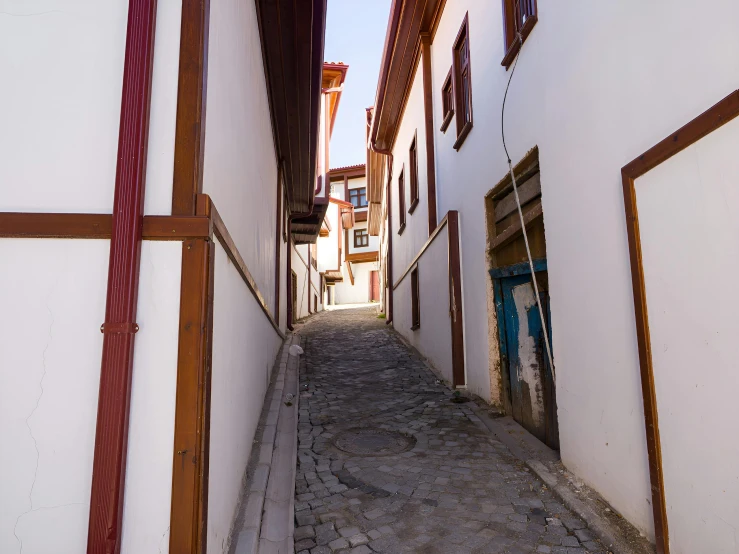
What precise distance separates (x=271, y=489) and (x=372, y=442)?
1.41 m

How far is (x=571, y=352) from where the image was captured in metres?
3.60

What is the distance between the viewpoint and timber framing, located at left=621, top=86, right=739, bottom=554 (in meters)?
2.37

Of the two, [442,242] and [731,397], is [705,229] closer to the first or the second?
[731,397]

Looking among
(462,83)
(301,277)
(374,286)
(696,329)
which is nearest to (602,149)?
(696,329)

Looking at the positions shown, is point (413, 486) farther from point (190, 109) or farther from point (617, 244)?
point (190, 109)

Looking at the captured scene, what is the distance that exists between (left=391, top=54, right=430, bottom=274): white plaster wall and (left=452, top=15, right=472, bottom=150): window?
77.0 inches

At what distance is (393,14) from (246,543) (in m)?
A: 8.39

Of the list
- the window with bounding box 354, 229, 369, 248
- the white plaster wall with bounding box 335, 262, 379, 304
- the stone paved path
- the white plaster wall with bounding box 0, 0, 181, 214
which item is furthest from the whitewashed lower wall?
the white plaster wall with bounding box 335, 262, 379, 304

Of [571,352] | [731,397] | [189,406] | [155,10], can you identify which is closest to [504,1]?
[571,352]

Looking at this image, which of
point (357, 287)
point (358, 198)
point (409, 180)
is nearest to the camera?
point (409, 180)

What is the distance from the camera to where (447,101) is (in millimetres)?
7992

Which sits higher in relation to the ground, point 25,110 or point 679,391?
point 25,110

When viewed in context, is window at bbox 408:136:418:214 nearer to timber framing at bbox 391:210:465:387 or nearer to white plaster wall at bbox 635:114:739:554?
timber framing at bbox 391:210:465:387

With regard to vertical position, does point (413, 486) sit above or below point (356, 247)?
below
